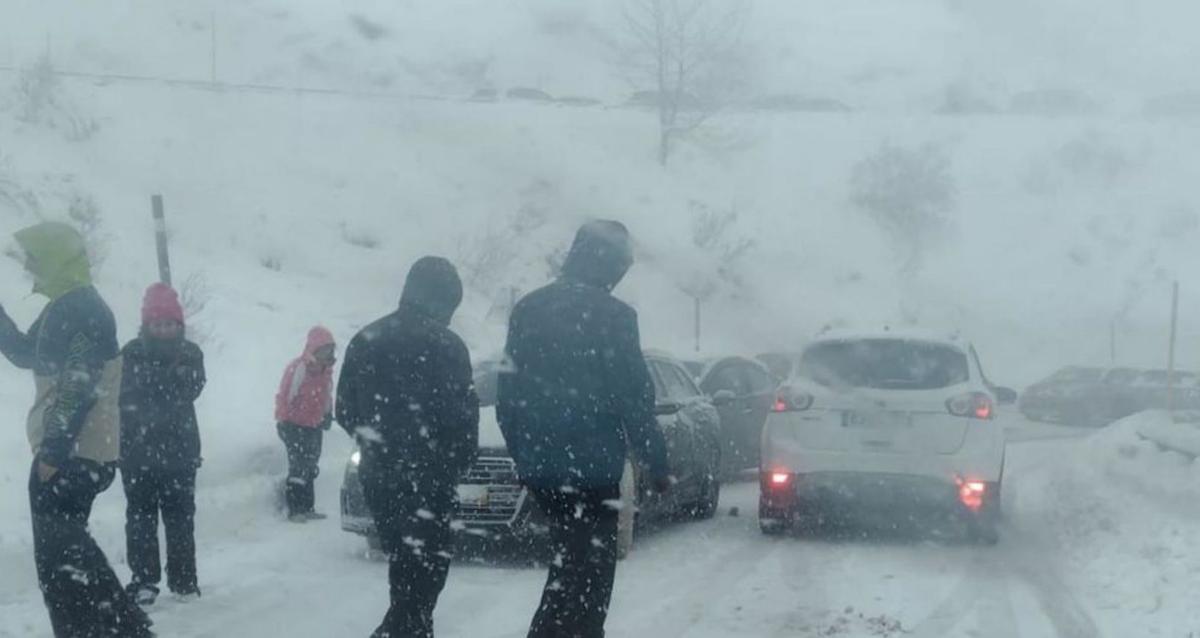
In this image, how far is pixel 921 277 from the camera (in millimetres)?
48281

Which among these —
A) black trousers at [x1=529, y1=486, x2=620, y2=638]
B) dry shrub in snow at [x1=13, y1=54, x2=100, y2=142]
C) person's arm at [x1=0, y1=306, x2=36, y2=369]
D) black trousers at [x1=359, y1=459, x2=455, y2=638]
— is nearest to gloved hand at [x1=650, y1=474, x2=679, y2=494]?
black trousers at [x1=529, y1=486, x2=620, y2=638]

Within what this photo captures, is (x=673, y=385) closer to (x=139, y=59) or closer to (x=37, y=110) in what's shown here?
(x=37, y=110)

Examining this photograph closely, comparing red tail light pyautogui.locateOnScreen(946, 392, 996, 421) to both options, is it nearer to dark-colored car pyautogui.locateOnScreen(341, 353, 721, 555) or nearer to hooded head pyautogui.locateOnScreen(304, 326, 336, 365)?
dark-colored car pyautogui.locateOnScreen(341, 353, 721, 555)

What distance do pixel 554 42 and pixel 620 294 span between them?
35.3 m

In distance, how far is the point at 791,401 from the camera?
10820mm

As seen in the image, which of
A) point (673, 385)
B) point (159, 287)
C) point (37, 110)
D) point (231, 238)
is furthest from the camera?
point (37, 110)

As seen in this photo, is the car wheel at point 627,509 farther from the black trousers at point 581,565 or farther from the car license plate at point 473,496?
the black trousers at point 581,565

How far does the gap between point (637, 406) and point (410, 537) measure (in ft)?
4.12

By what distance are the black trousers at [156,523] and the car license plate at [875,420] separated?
4.80m

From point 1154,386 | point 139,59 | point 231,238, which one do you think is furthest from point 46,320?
point 139,59

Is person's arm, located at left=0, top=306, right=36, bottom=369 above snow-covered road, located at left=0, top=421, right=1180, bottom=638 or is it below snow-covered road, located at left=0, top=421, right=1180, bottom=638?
above

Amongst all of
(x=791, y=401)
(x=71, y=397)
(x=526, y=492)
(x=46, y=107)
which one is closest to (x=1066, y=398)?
(x=791, y=401)

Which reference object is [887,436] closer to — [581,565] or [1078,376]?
[581,565]

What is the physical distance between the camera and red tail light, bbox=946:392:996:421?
1045cm
